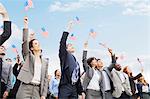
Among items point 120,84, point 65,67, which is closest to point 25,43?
point 65,67

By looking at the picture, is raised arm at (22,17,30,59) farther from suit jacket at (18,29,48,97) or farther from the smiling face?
the smiling face

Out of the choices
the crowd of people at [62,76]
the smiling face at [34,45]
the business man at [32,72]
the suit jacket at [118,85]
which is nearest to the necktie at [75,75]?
the crowd of people at [62,76]

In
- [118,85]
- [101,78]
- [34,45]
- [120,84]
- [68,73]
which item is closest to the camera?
[34,45]

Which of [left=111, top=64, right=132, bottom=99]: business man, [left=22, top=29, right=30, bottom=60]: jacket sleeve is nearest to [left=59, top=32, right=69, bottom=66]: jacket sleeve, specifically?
[left=22, top=29, right=30, bottom=60]: jacket sleeve

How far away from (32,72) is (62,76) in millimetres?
1487

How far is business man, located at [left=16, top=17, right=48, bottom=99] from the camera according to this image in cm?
678

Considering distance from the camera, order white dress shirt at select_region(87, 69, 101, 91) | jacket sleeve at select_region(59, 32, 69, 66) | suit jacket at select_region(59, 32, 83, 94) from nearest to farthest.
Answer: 1. jacket sleeve at select_region(59, 32, 69, 66)
2. suit jacket at select_region(59, 32, 83, 94)
3. white dress shirt at select_region(87, 69, 101, 91)

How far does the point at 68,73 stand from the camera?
8.27 metres

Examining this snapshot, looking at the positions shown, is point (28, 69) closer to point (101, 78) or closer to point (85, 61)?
point (85, 61)

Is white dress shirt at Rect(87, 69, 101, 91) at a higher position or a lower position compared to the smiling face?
lower

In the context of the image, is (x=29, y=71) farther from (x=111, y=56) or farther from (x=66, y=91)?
(x=111, y=56)

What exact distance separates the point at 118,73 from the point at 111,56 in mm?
1063

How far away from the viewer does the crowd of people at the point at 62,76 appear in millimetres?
6832

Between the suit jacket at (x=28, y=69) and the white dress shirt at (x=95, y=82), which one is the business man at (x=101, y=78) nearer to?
the white dress shirt at (x=95, y=82)
